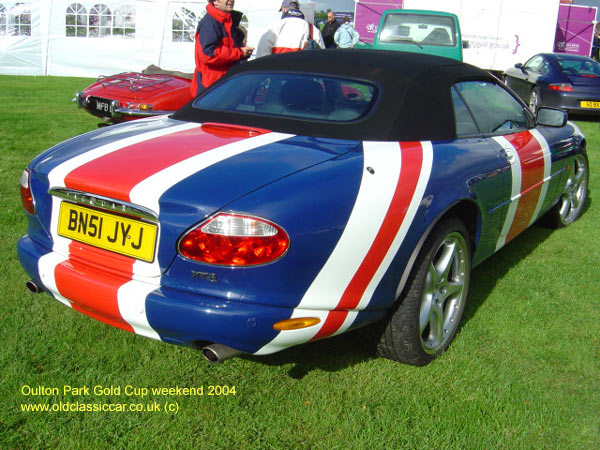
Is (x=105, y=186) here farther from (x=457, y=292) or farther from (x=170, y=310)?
(x=457, y=292)

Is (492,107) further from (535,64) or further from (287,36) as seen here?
(535,64)

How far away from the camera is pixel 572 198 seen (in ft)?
16.7

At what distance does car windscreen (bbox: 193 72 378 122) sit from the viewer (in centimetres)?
296

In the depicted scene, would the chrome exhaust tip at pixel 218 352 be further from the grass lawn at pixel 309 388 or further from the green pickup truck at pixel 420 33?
the green pickup truck at pixel 420 33

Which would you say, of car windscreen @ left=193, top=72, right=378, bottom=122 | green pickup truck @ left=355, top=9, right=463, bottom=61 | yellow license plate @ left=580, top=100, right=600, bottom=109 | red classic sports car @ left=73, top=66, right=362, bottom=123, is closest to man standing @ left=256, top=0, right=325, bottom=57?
red classic sports car @ left=73, top=66, right=362, bottom=123

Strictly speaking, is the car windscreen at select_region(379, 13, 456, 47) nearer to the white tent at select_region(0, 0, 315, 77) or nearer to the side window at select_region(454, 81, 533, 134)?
the white tent at select_region(0, 0, 315, 77)

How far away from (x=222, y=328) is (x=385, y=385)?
36.1 inches

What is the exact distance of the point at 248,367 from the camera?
2.77m

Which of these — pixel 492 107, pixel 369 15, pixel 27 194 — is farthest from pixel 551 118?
pixel 369 15

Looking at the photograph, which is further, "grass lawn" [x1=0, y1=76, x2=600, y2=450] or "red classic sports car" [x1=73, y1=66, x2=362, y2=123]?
"red classic sports car" [x1=73, y1=66, x2=362, y2=123]

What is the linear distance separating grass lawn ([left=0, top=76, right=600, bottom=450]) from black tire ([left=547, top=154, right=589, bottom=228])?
1.53 meters

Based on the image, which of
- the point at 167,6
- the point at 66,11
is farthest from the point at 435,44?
the point at 66,11

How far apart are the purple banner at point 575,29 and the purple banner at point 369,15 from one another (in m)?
5.74

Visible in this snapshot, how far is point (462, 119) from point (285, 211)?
1493 mm
